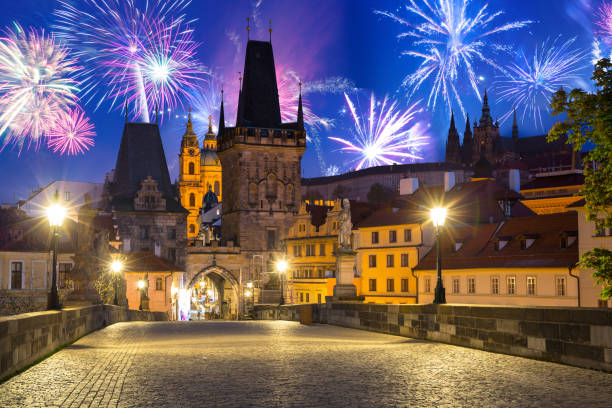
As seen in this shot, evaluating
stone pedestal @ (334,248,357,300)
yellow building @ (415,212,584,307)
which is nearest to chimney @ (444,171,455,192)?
yellow building @ (415,212,584,307)

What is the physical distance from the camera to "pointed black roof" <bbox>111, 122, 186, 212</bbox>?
296 ft

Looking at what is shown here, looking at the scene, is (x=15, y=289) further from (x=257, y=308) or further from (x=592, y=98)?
Answer: (x=592, y=98)

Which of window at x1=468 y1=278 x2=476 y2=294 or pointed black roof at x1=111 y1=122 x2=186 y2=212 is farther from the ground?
pointed black roof at x1=111 y1=122 x2=186 y2=212

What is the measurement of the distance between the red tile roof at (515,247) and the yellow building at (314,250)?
1898 cm

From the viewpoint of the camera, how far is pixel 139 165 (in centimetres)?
9250

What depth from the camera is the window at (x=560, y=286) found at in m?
47.0

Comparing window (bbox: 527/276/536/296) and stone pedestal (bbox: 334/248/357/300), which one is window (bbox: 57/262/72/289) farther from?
stone pedestal (bbox: 334/248/357/300)

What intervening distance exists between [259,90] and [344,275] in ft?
229

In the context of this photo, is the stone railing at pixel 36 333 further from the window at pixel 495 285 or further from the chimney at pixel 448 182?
the chimney at pixel 448 182

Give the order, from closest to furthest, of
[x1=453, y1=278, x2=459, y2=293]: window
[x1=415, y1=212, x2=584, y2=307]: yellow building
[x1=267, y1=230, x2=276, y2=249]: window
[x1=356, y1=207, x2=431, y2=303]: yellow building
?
1. [x1=415, y1=212, x2=584, y2=307]: yellow building
2. [x1=453, y1=278, x2=459, y2=293]: window
3. [x1=356, y1=207, x2=431, y2=303]: yellow building
4. [x1=267, y1=230, x2=276, y2=249]: window

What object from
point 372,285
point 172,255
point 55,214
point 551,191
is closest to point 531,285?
point 372,285

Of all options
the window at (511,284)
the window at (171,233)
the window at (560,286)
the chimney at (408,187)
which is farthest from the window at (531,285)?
the window at (171,233)

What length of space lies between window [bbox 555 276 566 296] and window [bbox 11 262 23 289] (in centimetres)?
4137

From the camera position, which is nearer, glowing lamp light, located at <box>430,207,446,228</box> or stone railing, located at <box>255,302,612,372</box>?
stone railing, located at <box>255,302,612,372</box>
